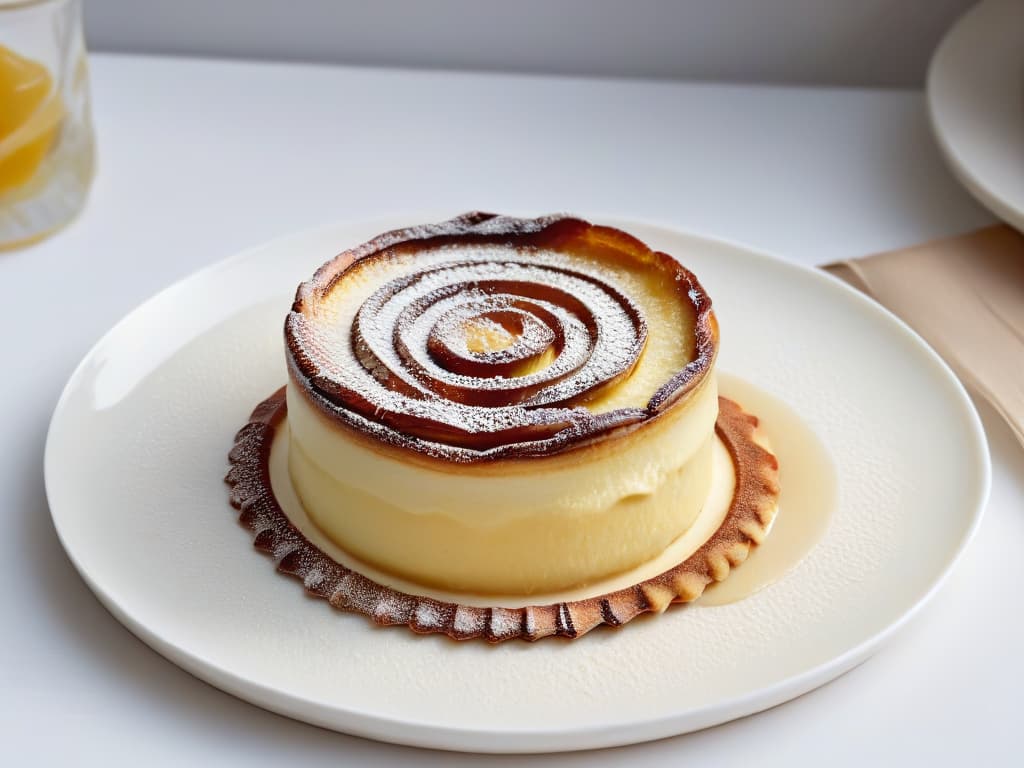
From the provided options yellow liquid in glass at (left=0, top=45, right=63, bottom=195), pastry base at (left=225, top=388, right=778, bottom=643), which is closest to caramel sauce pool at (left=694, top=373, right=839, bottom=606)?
pastry base at (left=225, top=388, right=778, bottom=643)

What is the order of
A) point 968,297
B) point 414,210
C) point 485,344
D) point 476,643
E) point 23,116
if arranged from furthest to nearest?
point 414,210, point 23,116, point 968,297, point 485,344, point 476,643

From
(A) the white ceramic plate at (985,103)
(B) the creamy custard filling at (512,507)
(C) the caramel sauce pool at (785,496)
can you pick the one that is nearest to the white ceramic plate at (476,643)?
(C) the caramel sauce pool at (785,496)

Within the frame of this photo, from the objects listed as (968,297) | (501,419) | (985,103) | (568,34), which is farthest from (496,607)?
(568,34)

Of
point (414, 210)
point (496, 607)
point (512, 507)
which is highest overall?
point (512, 507)

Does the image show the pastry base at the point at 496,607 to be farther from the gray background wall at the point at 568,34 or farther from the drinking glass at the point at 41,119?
the gray background wall at the point at 568,34

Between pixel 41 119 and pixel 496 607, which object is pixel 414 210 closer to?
pixel 41 119

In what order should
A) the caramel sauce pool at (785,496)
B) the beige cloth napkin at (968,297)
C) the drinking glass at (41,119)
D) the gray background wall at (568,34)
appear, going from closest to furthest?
the caramel sauce pool at (785,496) → the beige cloth napkin at (968,297) → the drinking glass at (41,119) → the gray background wall at (568,34)

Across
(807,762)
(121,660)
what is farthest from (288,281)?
(807,762)

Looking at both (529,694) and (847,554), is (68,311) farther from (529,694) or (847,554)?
(847,554)
